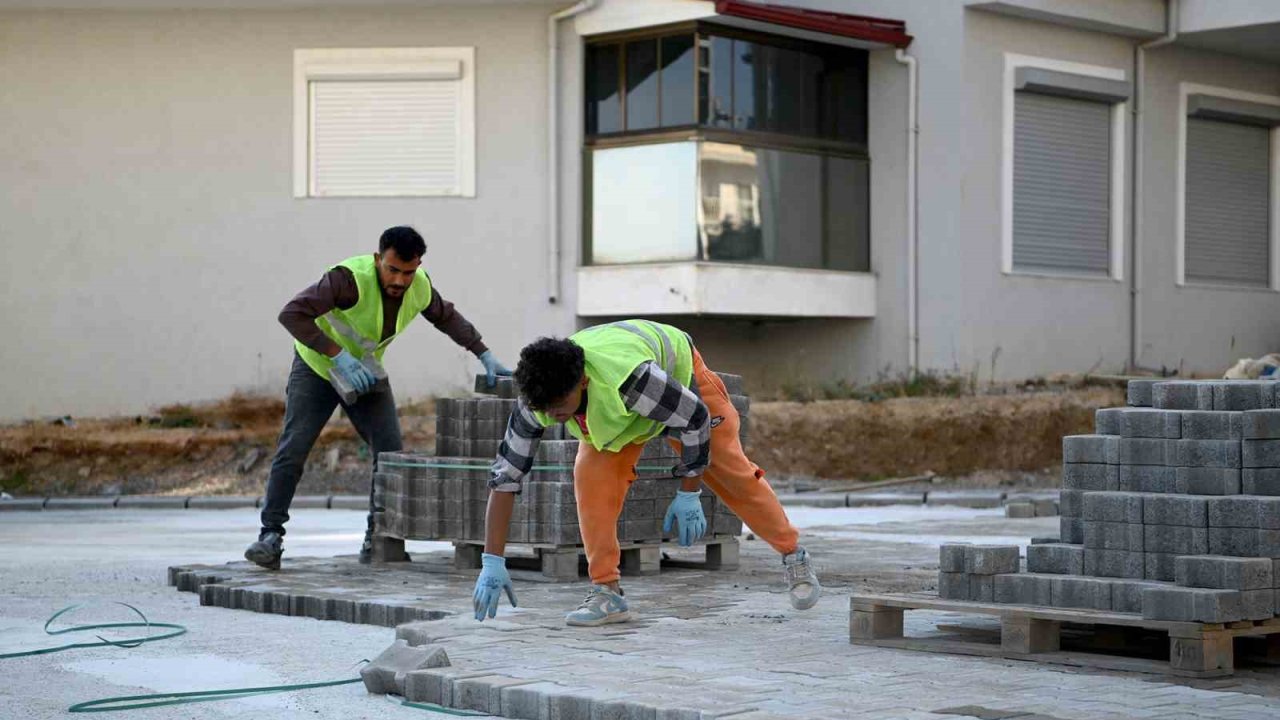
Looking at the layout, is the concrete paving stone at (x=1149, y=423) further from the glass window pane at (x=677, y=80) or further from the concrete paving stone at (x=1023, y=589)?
the glass window pane at (x=677, y=80)

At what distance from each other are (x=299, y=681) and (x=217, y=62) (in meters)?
17.0

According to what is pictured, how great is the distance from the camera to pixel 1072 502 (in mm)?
7660

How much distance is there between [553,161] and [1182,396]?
53.2ft

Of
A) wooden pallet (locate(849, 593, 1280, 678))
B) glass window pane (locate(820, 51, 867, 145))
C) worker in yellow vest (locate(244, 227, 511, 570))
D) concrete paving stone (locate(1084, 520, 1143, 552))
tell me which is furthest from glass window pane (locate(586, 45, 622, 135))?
concrete paving stone (locate(1084, 520, 1143, 552))

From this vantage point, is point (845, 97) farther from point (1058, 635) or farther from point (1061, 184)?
point (1058, 635)

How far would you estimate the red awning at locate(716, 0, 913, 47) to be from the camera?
2192 cm

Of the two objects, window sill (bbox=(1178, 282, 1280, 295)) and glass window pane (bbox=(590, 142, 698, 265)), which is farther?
window sill (bbox=(1178, 282, 1280, 295))

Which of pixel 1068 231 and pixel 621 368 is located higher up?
pixel 1068 231

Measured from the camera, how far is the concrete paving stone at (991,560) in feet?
24.8

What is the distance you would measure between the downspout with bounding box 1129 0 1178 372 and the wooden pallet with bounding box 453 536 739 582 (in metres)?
14.9

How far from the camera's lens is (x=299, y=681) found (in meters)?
7.39

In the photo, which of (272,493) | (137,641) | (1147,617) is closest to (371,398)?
(272,493)

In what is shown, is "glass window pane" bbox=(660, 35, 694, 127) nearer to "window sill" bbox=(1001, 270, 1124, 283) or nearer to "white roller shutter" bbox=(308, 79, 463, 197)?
"white roller shutter" bbox=(308, 79, 463, 197)

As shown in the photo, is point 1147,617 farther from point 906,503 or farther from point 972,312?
point 972,312
